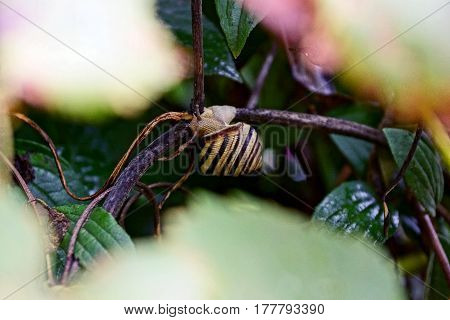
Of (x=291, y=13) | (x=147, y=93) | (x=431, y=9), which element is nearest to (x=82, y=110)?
(x=147, y=93)

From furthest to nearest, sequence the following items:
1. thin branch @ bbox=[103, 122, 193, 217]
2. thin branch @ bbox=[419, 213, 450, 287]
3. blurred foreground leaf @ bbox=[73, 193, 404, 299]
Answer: thin branch @ bbox=[419, 213, 450, 287] → thin branch @ bbox=[103, 122, 193, 217] → blurred foreground leaf @ bbox=[73, 193, 404, 299]

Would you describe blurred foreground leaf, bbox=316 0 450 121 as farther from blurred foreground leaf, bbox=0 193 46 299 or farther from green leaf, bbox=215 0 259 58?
blurred foreground leaf, bbox=0 193 46 299

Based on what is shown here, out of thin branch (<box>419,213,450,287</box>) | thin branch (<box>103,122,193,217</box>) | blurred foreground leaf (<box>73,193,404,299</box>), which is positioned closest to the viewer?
blurred foreground leaf (<box>73,193,404,299</box>)

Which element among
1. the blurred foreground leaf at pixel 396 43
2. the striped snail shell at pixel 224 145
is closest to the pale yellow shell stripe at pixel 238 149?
the striped snail shell at pixel 224 145

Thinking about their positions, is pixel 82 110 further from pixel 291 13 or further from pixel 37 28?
pixel 291 13

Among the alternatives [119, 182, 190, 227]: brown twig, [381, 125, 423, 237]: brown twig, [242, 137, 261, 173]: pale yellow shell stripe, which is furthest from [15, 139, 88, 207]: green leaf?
[381, 125, 423, 237]: brown twig

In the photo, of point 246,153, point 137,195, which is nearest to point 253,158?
point 246,153
